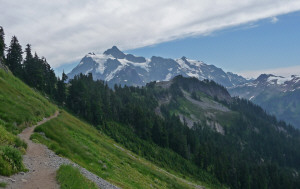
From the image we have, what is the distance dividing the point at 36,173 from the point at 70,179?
2.36m

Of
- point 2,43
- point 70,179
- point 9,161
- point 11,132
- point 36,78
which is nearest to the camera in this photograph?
point 9,161

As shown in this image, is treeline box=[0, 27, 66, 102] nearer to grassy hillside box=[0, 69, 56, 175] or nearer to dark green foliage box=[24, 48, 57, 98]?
dark green foliage box=[24, 48, 57, 98]

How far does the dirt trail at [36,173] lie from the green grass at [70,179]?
1.28 ft

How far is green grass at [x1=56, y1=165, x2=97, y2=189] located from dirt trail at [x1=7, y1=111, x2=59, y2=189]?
0.39 metres

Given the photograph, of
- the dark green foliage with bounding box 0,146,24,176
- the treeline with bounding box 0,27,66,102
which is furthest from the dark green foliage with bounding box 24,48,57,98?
the dark green foliage with bounding box 0,146,24,176

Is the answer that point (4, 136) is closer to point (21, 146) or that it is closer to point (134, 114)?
point (21, 146)

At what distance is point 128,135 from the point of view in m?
101

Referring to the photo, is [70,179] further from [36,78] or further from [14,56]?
[14,56]

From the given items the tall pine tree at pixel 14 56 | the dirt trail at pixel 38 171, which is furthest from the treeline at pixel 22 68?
the dirt trail at pixel 38 171

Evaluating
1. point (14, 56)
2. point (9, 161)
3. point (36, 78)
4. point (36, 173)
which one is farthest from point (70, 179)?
point (14, 56)

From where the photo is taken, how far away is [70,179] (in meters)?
15.8

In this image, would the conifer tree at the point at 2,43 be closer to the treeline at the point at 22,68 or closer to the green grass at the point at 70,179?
the treeline at the point at 22,68

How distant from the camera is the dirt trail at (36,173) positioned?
1384 centimetres

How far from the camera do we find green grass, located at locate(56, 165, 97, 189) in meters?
15.1
